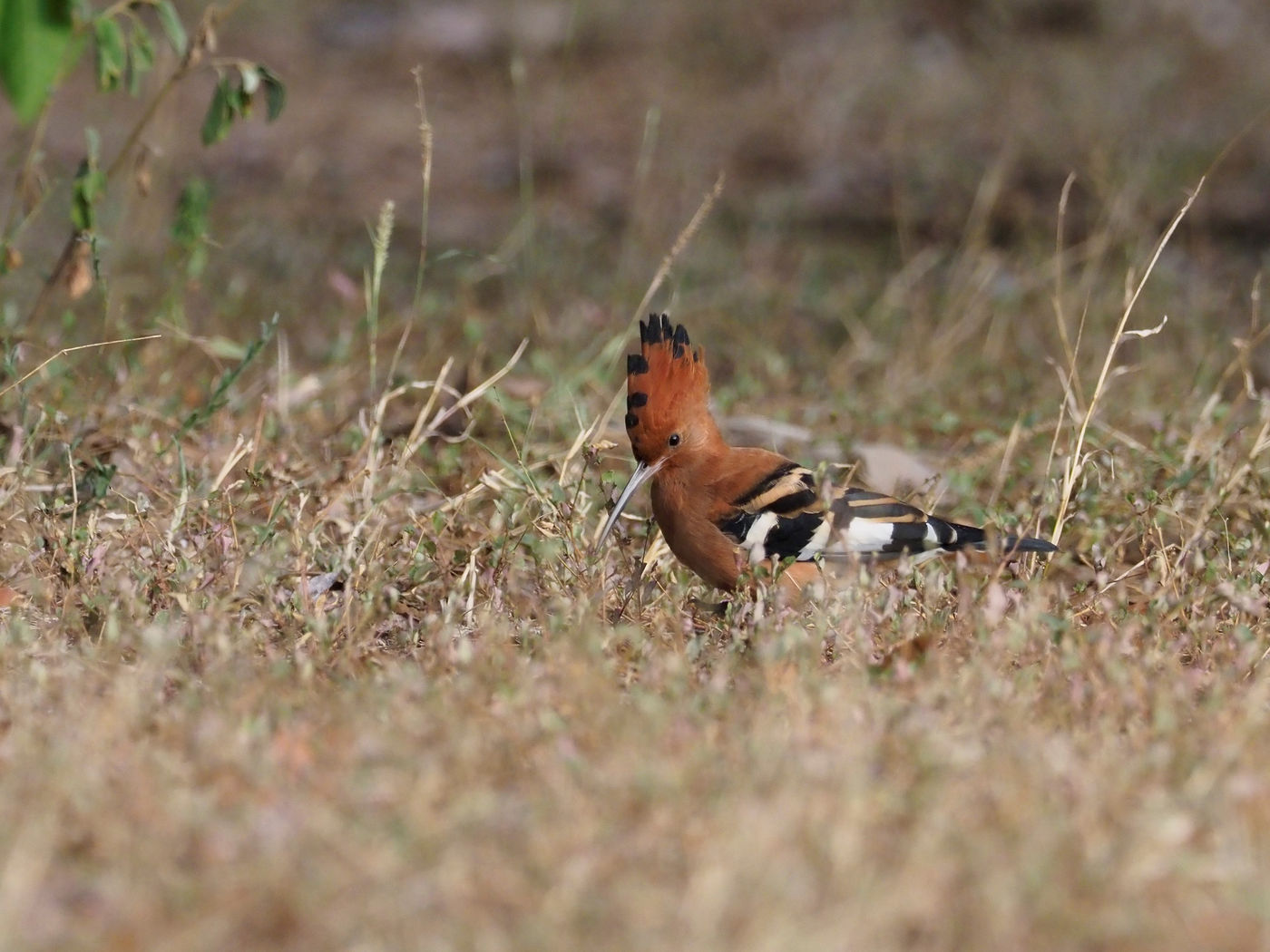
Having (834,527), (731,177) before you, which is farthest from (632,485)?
(731,177)

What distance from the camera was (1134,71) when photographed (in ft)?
31.6

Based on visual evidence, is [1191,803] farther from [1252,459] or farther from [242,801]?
[1252,459]

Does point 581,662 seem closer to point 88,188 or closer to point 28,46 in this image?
point 28,46

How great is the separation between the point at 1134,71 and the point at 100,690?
8.42 m

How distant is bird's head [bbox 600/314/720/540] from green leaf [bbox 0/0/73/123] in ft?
4.27

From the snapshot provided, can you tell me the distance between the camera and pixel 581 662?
8.64ft

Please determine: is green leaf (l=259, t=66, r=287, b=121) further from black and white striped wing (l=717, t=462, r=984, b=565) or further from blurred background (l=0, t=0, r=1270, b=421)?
black and white striped wing (l=717, t=462, r=984, b=565)

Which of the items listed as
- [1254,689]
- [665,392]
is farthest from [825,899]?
[665,392]

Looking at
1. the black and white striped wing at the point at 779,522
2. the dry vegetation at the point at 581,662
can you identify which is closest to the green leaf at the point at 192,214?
the dry vegetation at the point at 581,662

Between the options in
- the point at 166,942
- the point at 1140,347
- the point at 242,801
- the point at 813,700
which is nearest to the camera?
the point at 166,942

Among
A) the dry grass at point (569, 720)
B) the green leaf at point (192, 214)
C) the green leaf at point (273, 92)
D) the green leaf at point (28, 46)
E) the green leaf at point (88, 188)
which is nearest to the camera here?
the dry grass at point (569, 720)

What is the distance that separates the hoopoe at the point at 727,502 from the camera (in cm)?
338

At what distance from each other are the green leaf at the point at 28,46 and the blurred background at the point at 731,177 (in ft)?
2.52

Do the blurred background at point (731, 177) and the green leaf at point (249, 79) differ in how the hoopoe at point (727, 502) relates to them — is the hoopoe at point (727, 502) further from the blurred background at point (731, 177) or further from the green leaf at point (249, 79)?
the green leaf at point (249, 79)
